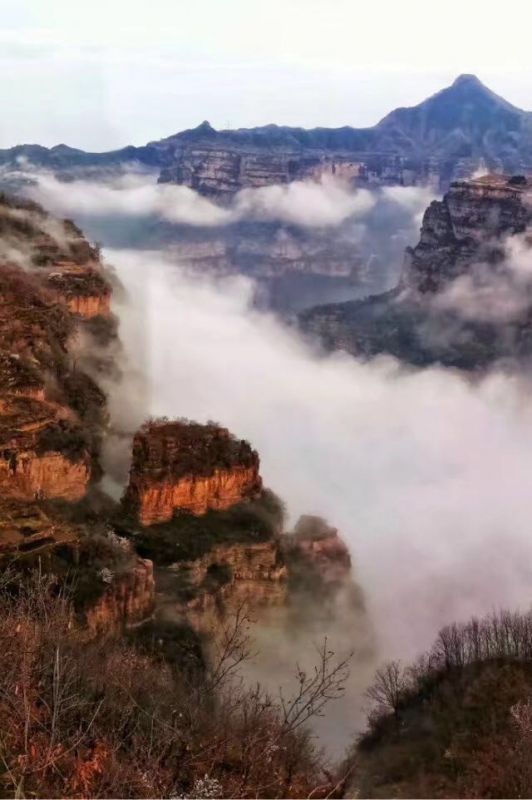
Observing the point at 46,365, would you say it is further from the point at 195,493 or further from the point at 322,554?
the point at 322,554

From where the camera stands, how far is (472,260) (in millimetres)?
187625

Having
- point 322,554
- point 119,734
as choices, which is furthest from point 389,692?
point 119,734

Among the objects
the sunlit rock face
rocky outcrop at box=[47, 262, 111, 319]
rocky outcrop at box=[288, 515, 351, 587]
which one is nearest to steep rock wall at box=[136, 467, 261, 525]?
the sunlit rock face

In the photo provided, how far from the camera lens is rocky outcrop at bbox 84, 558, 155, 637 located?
36625 mm

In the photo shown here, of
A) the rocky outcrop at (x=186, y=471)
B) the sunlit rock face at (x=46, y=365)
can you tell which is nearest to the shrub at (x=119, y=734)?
the sunlit rock face at (x=46, y=365)

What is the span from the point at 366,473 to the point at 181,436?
83.4 meters

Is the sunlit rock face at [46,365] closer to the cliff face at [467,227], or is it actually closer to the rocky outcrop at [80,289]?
the rocky outcrop at [80,289]

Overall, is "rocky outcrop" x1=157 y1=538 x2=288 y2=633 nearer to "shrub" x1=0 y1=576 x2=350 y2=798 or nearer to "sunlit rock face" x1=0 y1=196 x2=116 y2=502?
"sunlit rock face" x1=0 y1=196 x2=116 y2=502

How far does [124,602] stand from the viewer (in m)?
38.5

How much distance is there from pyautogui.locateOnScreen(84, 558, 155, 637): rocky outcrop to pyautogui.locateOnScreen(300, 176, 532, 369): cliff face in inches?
5529

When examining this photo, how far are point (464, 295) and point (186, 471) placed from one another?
485 feet

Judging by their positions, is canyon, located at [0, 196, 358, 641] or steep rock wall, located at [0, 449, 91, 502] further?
steep rock wall, located at [0, 449, 91, 502]

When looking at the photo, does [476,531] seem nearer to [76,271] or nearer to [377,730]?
[76,271]

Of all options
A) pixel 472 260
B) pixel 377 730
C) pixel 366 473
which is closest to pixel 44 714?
pixel 377 730
